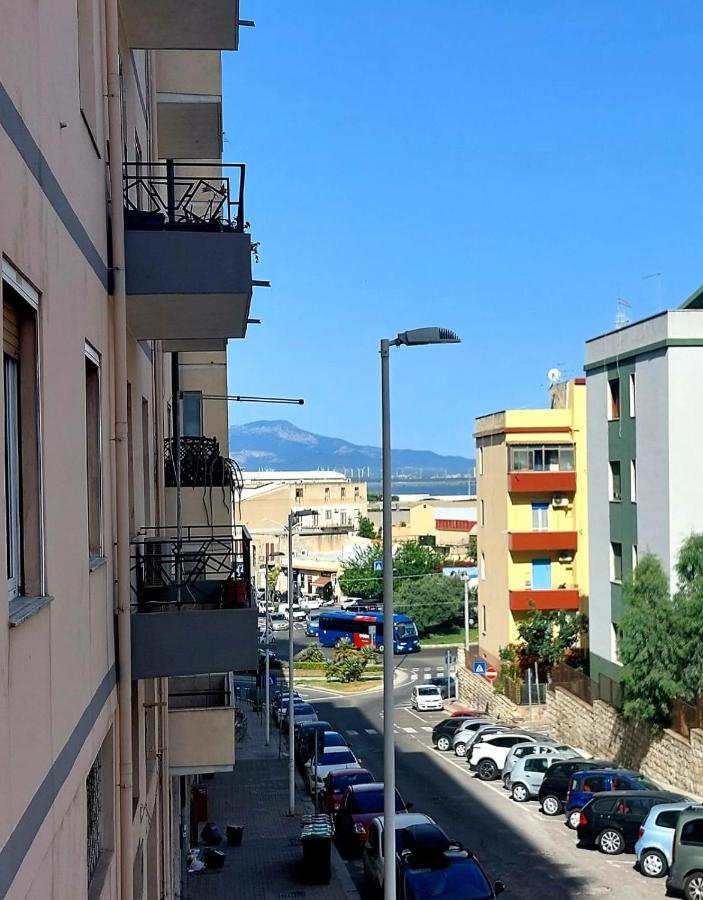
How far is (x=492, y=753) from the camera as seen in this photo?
3394cm

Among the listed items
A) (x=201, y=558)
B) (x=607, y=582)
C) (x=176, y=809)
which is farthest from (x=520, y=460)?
(x=201, y=558)

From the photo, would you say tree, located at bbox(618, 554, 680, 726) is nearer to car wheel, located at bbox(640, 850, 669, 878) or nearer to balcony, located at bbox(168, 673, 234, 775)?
car wheel, located at bbox(640, 850, 669, 878)

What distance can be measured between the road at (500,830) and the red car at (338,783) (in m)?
1.73

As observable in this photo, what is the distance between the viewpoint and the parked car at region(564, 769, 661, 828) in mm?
26469

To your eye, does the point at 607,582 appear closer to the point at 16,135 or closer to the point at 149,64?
the point at 149,64

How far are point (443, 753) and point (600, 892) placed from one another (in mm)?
18066

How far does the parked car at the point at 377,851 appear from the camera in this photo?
66.5ft

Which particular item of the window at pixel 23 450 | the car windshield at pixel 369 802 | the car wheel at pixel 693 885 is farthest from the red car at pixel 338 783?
the window at pixel 23 450

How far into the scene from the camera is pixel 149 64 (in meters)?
13.9

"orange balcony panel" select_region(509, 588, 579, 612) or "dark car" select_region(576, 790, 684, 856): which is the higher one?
"orange balcony panel" select_region(509, 588, 579, 612)

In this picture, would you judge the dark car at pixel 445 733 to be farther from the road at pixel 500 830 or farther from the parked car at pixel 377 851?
the parked car at pixel 377 851

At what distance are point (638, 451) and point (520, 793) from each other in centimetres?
1000

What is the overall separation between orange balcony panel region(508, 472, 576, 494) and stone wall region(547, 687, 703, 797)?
28.1 feet

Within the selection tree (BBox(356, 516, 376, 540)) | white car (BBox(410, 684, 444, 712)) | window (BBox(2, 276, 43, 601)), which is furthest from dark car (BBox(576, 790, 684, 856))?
tree (BBox(356, 516, 376, 540))
